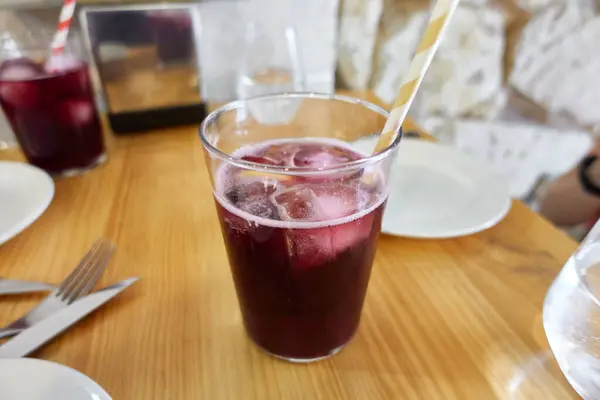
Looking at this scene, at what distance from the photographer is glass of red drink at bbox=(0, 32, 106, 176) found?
66cm

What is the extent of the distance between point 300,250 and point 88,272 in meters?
0.27

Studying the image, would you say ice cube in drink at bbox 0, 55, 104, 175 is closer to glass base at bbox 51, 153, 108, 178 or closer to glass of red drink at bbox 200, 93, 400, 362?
glass base at bbox 51, 153, 108, 178

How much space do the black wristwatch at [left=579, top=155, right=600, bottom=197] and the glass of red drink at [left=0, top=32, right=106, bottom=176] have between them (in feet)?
3.47

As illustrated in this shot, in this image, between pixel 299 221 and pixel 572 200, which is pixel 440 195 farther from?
pixel 572 200

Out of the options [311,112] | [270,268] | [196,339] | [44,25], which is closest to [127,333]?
[196,339]

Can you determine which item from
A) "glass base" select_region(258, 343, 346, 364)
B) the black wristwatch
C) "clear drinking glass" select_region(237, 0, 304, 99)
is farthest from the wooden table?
the black wristwatch

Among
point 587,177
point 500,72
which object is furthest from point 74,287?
point 500,72

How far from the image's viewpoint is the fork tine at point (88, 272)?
47 cm

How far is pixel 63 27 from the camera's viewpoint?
24.8 inches

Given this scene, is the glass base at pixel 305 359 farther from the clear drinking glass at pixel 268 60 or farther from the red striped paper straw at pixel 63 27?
the clear drinking glass at pixel 268 60

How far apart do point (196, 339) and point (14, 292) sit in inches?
8.0

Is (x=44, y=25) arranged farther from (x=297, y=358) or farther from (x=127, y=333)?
(x=297, y=358)

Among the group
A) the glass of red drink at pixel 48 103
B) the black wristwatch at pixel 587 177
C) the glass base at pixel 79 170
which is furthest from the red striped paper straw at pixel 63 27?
the black wristwatch at pixel 587 177

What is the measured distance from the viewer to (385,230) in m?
0.55
